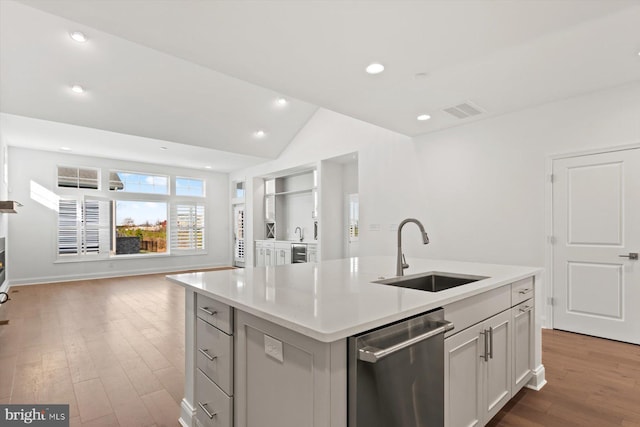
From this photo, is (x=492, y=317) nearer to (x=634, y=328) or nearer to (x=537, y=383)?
(x=537, y=383)

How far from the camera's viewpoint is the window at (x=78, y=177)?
7.47 meters

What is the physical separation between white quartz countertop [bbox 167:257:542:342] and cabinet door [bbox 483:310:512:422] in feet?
0.75

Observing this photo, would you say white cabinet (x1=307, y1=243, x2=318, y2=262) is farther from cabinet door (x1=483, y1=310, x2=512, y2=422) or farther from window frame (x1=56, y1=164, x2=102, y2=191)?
window frame (x1=56, y1=164, x2=102, y2=191)

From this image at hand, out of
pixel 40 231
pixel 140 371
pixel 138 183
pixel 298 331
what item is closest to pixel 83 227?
pixel 40 231

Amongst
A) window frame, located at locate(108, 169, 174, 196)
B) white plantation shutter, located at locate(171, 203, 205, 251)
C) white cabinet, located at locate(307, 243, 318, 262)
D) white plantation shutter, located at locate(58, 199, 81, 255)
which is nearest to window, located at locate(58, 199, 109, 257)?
white plantation shutter, located at locate(58, 199, 81, 255)

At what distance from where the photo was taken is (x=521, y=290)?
216cm

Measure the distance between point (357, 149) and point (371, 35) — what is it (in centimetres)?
362

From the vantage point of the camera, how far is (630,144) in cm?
337

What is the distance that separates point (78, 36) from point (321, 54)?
307 cm

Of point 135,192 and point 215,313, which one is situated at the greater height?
point 135,192

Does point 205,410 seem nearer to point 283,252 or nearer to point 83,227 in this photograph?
point 283,252

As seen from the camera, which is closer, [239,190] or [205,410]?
[205,410]

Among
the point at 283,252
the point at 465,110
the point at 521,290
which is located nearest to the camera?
the point at 521,290

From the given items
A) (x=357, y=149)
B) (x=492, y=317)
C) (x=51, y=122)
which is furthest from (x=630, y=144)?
(x=51, y=122)
